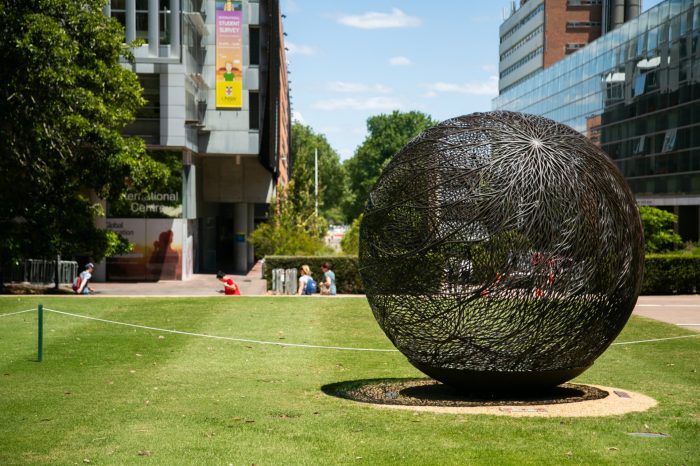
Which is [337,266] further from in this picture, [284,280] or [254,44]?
[254,44]

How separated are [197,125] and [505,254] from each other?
1328 inches

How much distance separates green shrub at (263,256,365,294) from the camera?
3234 centimetres

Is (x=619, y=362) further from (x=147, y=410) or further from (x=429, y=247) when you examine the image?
(x=147, y=410)

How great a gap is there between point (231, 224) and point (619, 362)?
46590mm

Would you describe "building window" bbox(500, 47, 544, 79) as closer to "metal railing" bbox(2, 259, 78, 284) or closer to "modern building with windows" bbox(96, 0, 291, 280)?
"modern building with windows" bbox(96, 0, 291, 280)

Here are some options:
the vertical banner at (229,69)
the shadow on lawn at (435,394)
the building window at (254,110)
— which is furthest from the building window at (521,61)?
the shadow on lawn at (435,394)

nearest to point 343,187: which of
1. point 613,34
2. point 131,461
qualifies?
point 613,34

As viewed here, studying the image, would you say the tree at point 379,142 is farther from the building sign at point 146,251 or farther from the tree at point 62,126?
the tree at point 62,126

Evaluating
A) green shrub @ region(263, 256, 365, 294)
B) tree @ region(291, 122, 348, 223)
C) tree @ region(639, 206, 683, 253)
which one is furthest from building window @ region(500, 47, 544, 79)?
green shrub @ region(263, 256, 365, 294)

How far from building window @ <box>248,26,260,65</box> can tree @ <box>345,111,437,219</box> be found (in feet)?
192

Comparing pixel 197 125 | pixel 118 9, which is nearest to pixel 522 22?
pixel 197 125

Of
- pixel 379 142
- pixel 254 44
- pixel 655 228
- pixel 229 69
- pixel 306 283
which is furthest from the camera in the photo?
pixel 379 142

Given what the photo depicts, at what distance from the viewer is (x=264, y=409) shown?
1208 cm

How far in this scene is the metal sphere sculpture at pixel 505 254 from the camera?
38.0ft
